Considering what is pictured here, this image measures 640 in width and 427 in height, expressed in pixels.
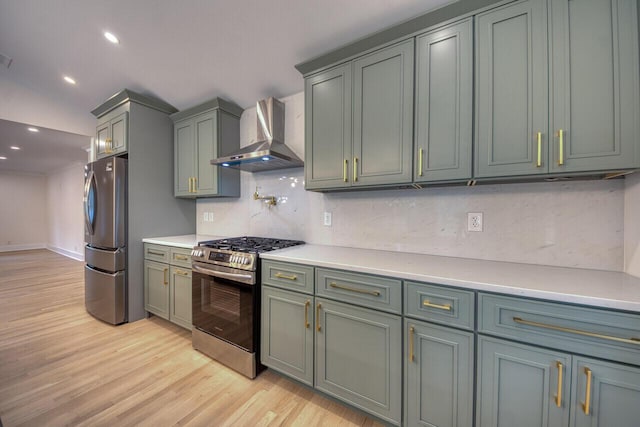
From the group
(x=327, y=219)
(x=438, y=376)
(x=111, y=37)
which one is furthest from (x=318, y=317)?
(x=111, y=37)

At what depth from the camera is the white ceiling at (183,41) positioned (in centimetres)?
181

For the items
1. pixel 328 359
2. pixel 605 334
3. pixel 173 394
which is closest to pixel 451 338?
pixel 605 334

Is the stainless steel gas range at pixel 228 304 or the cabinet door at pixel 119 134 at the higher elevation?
the cabinet door at pixel 119 134

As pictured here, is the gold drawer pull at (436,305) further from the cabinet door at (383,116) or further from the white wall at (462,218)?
the cabinet door at (383,116)

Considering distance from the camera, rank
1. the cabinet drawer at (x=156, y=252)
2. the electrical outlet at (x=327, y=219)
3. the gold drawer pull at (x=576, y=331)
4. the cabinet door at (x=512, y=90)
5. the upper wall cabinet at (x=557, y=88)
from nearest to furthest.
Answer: the gold drawer pull at (x=576, y=331)
the upper wall cabinet at (x=557, y=88)
the cabinet door at (x=512, y=90)
the electrical outlet at (x=327, y=219)
the cabinet drawer at (x=156, y=252)

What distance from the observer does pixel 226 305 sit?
1.98 meters

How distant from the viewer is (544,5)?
4.08 feet

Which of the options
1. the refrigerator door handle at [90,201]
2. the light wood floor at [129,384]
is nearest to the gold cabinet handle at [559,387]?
the light wood floor at [129,384]

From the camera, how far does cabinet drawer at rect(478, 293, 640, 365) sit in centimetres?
92

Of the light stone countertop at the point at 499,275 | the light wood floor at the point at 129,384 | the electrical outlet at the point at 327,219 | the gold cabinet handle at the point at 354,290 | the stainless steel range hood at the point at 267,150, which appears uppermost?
the stainless steel range hood at the point at 267,150

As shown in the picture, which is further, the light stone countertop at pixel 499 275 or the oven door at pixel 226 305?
the oven door at pixel 226 305

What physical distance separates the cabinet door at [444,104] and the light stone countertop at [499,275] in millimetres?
538

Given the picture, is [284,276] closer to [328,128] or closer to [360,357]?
[360,357]

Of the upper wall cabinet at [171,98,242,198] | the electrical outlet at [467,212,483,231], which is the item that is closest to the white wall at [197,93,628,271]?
the electrical outlet at [467,212,483,231]
